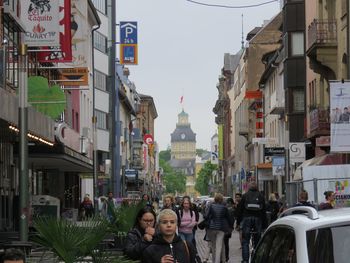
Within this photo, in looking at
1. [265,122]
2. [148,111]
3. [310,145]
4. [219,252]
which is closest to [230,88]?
[148,111]

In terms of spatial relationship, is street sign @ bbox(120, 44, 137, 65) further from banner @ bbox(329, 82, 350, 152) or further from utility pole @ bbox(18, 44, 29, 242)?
utility pole @ bbox(18, 44, 29, 242)

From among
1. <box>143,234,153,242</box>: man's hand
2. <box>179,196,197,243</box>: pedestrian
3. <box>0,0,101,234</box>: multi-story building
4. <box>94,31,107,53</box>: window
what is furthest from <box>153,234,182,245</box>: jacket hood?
<box>94,31,107,53</box>: window

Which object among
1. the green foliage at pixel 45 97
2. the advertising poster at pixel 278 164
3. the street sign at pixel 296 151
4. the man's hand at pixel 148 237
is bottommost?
the man's hand at pixel 148 237

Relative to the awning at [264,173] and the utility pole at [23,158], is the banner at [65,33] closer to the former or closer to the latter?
the utility pole at [23,158]

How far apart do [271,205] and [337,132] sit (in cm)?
459

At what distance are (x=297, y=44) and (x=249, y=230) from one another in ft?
103

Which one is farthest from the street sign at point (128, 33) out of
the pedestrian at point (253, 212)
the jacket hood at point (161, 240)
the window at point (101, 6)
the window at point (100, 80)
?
the jacket hood at point (161, 240)

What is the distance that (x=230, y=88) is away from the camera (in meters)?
132

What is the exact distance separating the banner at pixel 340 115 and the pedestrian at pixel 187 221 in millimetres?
6327

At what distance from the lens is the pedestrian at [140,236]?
10.1 m

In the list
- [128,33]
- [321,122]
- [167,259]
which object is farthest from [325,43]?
[128,33]

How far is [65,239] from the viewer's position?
9883 millimetres

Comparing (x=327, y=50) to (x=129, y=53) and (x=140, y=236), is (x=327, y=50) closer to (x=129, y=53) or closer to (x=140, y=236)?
(x=140, y=236)

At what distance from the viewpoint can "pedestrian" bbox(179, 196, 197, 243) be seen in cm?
2114
